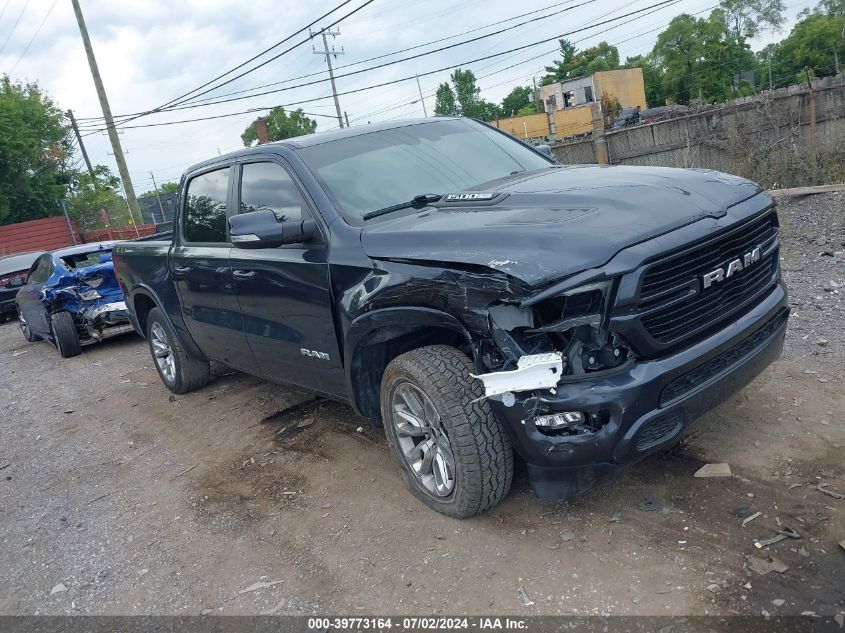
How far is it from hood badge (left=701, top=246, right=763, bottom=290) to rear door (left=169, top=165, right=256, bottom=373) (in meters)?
3.04

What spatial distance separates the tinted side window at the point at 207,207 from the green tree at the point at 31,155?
2865cm

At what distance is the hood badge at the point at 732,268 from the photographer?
9.87 feet

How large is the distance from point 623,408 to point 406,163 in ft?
7.12

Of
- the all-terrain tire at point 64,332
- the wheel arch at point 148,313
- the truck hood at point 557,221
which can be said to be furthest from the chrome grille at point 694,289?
the all-terrain tire at point 64,332

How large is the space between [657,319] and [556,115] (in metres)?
56.5

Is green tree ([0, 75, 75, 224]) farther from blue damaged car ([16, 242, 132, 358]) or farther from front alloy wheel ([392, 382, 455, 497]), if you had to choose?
front alloy wheel ([392, 382, 455, 497])

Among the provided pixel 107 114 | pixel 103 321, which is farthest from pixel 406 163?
pixel 107 114

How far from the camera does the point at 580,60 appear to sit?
8381cm

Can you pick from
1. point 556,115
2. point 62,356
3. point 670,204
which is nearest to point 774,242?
point 670,204

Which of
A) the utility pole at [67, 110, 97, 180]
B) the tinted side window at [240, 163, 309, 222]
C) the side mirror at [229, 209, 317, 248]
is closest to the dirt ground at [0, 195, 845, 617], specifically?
the side mirror at [229, 209, 317, 248]

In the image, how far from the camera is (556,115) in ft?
184

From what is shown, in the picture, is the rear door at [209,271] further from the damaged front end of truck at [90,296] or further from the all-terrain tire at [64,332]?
the all-terrain tire at [64,332]

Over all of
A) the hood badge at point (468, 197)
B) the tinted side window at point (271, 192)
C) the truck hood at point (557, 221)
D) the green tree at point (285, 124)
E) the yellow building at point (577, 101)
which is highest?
the green tree at point (285, 124)

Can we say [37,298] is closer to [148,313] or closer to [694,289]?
[148,313]
